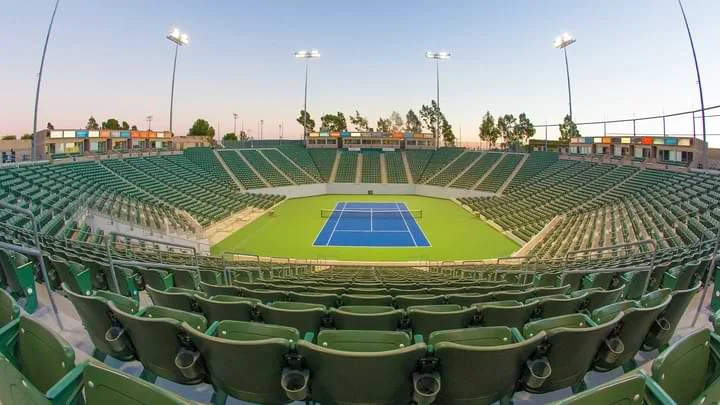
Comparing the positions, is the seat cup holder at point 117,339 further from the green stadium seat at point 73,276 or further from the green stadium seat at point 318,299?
the green stadium seat at point 73,276

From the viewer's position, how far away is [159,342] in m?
3.19

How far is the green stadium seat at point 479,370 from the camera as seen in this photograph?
2736 millimetres

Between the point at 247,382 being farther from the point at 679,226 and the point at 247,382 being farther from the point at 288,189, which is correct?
the point at 288,189

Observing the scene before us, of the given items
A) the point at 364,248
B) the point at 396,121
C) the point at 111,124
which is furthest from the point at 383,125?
the point at 364,248

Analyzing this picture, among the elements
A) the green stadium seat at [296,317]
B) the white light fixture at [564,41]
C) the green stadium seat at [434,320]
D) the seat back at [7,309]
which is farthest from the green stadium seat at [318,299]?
the white light fixture at [564,41]

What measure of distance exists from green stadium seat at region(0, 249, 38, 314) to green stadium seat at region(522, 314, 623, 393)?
6.27m

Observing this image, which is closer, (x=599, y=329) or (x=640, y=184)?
(x=599, y=329)

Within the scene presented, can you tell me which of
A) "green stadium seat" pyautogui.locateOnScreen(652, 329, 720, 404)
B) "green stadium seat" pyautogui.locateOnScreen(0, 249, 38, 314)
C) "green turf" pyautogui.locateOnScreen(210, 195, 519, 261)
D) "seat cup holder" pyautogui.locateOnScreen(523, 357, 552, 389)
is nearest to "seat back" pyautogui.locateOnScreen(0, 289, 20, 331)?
"green stadium seat" pyautogui.locateOnScreen(0, 249, 38, 314)

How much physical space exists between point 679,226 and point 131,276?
2008cm

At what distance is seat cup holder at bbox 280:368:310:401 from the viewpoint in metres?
2.73

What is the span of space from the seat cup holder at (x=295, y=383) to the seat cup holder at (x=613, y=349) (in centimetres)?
246

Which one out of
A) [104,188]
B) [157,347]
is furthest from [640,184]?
[104,188]

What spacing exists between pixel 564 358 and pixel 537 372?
0.94 feet

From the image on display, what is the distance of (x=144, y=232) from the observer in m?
21.5
